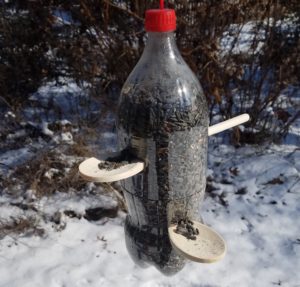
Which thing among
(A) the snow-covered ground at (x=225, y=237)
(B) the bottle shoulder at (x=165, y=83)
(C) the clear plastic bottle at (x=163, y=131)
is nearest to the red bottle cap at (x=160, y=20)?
(C) the clear plastic bottle at (x=163, y=131)

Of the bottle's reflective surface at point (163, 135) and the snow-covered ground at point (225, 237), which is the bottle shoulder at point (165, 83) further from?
the snow-covered ground at point (225, 237)

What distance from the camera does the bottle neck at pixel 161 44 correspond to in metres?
1.22

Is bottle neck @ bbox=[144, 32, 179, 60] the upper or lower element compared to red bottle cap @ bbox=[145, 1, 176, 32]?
lower

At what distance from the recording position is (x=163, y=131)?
1.25 m

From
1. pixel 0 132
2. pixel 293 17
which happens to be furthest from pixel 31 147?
pixel 293 17

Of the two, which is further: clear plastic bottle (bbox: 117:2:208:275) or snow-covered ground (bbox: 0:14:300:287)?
snow-covered ground (bbox: 0:14:300:287)

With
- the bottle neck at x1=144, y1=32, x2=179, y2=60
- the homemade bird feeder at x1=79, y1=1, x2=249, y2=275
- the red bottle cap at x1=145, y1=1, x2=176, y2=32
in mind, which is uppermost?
the red bottle cap at x1=145, y1=1, x2=176, y2=32

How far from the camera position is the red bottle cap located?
1.13 m

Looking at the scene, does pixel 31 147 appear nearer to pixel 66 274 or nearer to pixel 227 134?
pixel 66 274

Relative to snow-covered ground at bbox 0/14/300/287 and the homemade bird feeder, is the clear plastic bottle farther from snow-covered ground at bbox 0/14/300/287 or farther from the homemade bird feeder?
snow-covered ground at bbox 0/14/300/287

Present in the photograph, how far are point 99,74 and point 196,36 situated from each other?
97 centimetres

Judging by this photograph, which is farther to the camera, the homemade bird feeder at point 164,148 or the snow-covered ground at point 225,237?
the snow-covered ground at point 225,237

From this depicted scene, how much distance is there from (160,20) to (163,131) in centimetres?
35

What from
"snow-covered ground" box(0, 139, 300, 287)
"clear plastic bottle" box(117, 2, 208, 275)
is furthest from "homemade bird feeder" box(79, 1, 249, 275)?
"snow-covered ground" box(0, 139, 300, 287)
